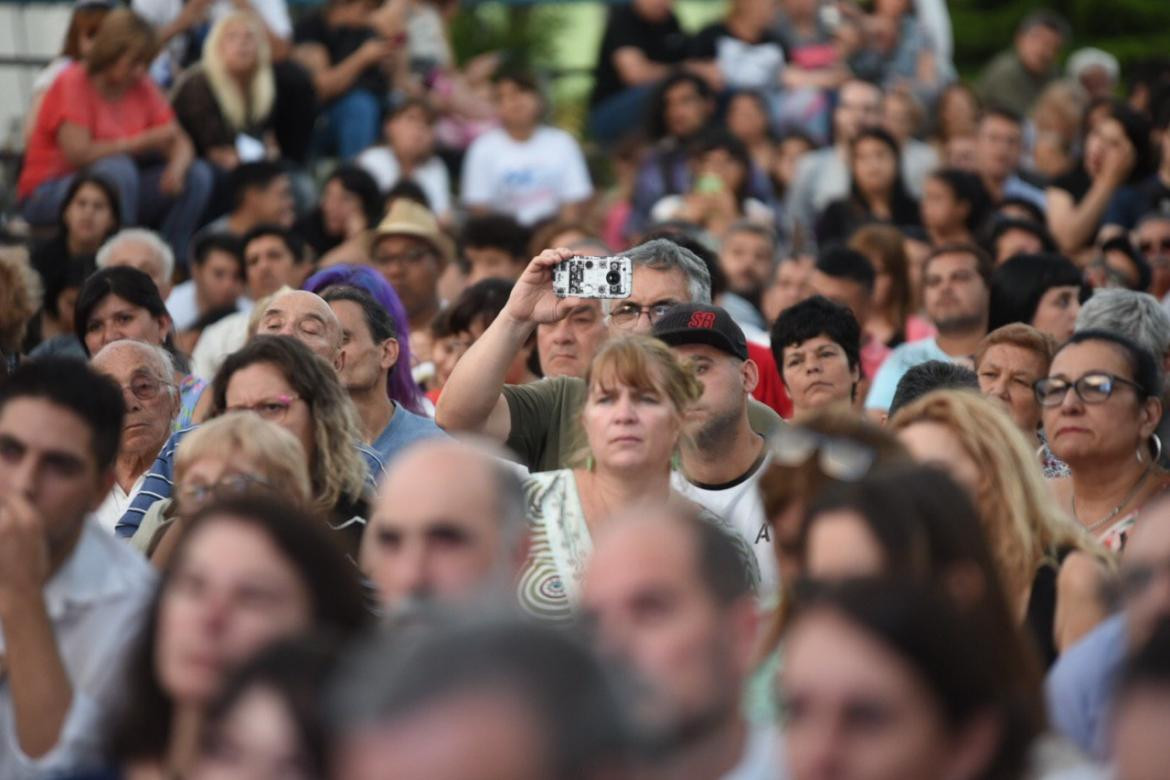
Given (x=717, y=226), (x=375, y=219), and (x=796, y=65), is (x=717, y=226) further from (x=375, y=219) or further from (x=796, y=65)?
(x=796, y=65)

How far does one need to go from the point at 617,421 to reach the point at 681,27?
388 inches

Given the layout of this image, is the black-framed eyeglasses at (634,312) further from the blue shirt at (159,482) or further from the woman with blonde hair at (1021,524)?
the woman with blonde hair at (1021,524)

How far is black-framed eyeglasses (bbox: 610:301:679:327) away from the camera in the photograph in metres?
7.51

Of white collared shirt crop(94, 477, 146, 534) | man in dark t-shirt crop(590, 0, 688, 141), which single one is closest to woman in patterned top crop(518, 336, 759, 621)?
white collared shirt crop(94, 477, 146, 534)

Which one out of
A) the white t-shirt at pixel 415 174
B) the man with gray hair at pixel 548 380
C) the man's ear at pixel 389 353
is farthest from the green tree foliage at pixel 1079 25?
the man's ear at pixel 389 353

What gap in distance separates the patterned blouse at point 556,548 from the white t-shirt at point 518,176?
736 centimetres

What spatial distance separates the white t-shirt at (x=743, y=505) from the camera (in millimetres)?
6352

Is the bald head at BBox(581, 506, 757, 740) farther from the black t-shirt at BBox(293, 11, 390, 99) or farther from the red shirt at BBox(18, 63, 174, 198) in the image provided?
the black t-shirt at BBox(293, 11, 390, 99)

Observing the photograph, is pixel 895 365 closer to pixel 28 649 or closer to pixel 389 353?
pixel 389 353

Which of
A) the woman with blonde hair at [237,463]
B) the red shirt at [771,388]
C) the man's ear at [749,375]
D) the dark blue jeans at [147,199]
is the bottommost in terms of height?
the dark blue jeans at [147,199]

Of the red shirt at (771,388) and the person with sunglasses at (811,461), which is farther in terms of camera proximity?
the red shirt at (771,388)

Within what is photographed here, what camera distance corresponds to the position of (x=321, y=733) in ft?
10.2

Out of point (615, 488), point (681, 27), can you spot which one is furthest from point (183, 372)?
point (681, 27)

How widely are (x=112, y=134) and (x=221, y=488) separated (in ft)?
21.1
